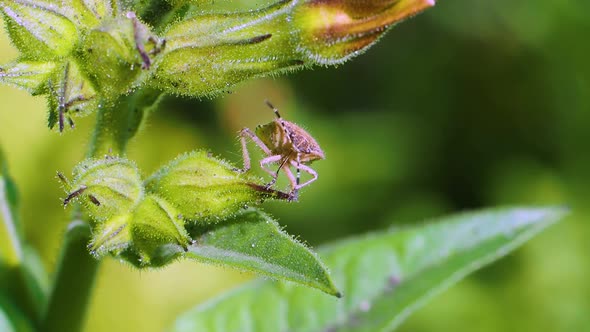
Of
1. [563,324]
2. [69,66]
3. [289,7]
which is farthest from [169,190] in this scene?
[563,324]

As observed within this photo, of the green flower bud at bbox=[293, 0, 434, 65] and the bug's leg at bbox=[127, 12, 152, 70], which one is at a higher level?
the green flower bud at bbox=[293, 0, 434, 65]

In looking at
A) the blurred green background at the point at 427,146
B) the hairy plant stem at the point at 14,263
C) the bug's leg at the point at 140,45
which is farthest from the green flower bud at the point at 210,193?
the blurred green background at the point at 427,146

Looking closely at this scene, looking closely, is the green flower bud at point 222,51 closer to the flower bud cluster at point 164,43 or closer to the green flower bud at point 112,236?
the flower bud cluster at point 164,43

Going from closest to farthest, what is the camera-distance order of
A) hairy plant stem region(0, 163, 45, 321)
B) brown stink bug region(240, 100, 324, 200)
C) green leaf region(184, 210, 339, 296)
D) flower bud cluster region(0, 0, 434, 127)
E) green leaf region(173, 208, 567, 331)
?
green leaf region(184, 210, 339, 296) < flower bud cluster region(0, 0, 434, 127) < brown stink bug region(240, 100, 324, 200) < hairy plant stem region(0, 163, 45, 321) < green leaf region(173, 208, 567, 331)

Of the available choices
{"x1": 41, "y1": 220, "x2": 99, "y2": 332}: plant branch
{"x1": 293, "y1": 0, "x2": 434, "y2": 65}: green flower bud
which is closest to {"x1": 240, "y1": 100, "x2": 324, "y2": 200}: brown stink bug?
{"x1": 293, "y1": 0, "x2": 434, "y2": 65}: green flower bud

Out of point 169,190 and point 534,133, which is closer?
point 169,190

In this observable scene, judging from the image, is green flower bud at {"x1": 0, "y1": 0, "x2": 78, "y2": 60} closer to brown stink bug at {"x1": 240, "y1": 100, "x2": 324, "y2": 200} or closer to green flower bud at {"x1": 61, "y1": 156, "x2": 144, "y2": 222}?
green flower bud at {"x1": 61, "y1": 156, "x2": 144, "y2": 222}

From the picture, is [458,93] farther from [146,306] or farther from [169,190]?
[169,190]

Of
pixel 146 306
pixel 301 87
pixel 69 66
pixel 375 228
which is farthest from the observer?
pixel 301 87

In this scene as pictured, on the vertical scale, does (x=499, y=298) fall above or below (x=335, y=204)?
below
